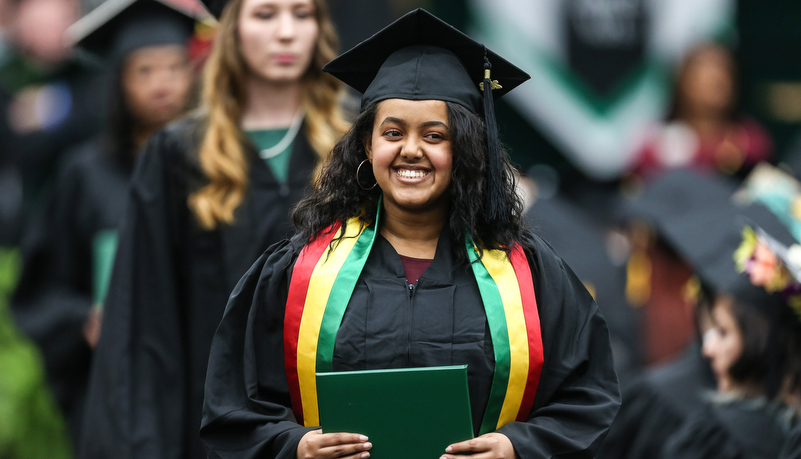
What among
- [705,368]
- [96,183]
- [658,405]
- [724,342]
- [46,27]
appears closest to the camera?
[724,342]

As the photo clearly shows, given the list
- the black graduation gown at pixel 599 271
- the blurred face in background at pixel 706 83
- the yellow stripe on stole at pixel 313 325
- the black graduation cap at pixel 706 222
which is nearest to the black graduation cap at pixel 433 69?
the yellow stripe on stole at pixel 313 325

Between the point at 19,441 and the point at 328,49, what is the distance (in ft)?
10.9

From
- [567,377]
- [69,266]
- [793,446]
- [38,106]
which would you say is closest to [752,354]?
[793,446]

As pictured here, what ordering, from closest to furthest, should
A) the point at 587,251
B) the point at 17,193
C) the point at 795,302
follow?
1. the point at 795,302
2. the point at 587,251
3. the point at 17,193

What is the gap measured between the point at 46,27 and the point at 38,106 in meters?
0.57

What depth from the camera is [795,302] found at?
4691 mm

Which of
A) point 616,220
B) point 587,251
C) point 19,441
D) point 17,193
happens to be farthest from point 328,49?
point 616,220

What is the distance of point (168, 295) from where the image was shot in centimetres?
466

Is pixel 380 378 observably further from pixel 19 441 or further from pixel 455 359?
pixel 19 441

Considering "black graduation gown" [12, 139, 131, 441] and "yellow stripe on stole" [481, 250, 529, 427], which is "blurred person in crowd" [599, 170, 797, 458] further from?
"black graduation gown" [12, 139, 131, 441]

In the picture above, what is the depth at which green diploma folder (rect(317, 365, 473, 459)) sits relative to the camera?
10.5 ft

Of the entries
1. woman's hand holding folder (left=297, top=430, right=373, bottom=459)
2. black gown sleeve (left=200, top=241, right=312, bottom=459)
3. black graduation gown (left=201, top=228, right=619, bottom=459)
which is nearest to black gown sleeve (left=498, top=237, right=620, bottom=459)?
black graduation gown (left=201, top=228, right=619, bottom=459)

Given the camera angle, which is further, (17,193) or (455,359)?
(17,193)

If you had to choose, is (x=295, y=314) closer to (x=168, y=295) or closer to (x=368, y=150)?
(x=368, y=150)
